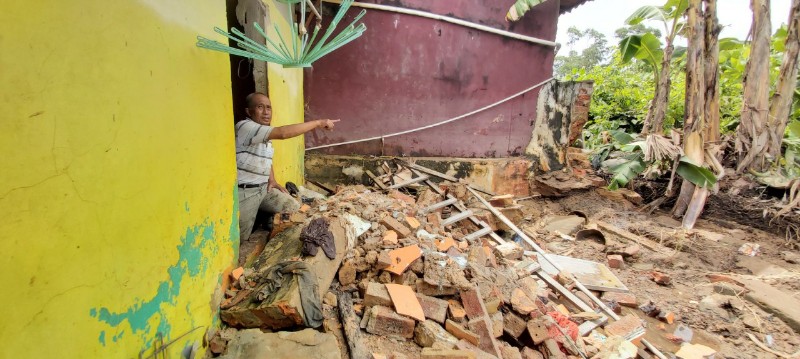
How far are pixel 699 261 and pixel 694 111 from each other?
2415 mm

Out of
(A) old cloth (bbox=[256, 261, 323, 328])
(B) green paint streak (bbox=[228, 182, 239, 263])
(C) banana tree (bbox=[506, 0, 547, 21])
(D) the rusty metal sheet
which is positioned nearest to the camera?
(A) old cloth (bbox=[256, 261, 323, 328])

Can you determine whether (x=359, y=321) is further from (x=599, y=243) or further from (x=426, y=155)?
(x=599, y=243)

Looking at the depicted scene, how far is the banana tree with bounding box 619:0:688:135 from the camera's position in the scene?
6.53 metres

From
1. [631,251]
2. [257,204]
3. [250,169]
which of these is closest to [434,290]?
[257,204]

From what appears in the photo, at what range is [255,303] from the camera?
1.88 meters

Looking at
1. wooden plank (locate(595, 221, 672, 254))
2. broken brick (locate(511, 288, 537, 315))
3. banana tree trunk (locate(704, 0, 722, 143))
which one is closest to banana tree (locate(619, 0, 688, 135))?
banana tree trunk (locate(704, 0, 722, 143))

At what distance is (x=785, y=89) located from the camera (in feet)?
17.9

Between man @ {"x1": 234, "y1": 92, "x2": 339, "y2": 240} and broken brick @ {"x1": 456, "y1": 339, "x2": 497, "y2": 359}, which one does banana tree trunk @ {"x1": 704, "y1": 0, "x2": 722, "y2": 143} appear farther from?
man @ {"x1": 234, "y1": 92, "x2": 339, "y2": 240}

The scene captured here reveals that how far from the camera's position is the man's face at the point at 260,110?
2.75 meters

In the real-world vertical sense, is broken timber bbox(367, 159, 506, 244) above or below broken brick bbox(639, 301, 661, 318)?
above

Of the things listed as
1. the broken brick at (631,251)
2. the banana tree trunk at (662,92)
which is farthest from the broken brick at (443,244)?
the banana tree trunk at (662,92)

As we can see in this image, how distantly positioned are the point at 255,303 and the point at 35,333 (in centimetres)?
103

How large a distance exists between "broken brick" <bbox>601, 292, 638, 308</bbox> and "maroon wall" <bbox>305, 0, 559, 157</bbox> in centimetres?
266

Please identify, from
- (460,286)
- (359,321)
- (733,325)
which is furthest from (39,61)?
(733,325)
